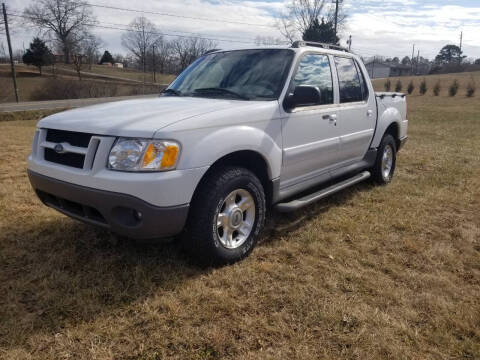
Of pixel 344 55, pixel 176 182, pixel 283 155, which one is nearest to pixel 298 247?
pixel 283 155

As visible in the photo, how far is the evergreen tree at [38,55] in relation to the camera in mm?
49500

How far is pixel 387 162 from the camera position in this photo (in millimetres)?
5738

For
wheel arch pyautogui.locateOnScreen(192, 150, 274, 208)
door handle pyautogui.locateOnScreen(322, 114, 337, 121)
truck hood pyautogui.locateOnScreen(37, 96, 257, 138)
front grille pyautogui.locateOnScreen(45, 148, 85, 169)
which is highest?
truck hood pyautogui.locateOnScreen(37, 96, 257, 138)

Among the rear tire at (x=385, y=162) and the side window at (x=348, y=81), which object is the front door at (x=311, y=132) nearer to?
the side window at (x=348, y=81)

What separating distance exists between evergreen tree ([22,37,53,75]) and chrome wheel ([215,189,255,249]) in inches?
2172

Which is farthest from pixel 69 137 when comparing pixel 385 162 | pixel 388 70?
pixel 388 70

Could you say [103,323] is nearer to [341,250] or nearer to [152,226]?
[152,226]

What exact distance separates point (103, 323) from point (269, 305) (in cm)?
113

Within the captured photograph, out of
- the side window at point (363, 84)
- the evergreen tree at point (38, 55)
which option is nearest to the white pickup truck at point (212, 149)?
the side window at point (363, 84)

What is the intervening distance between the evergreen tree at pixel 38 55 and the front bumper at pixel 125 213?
181 feet

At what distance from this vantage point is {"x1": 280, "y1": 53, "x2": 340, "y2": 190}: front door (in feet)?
11.8

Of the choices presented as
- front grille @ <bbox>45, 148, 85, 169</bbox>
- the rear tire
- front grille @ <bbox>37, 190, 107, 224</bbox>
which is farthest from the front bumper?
the rear tire

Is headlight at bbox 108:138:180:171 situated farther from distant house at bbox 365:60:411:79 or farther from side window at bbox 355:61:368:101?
distant house at bbox 365:60:411:79

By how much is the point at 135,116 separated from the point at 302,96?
4.80 ft
